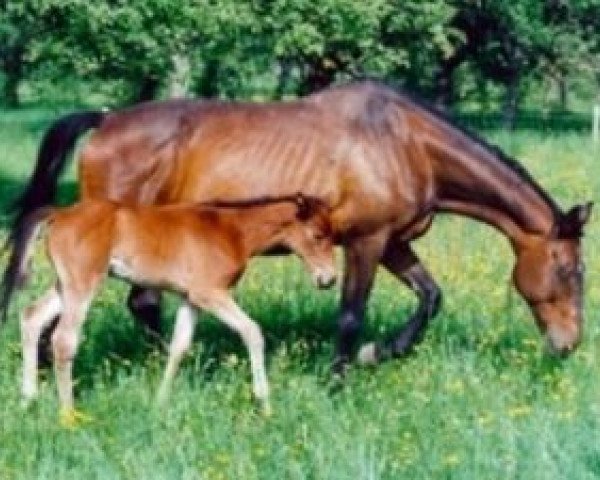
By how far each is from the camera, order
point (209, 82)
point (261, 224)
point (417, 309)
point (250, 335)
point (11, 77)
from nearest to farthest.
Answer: point (250, 335) < point (261, 224) < point (417, 309) < point (209, 82) < point (11, 77)

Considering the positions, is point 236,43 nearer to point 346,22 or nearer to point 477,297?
point 346,22

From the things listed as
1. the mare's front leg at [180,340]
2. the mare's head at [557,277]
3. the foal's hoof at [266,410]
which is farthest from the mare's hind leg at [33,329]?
the mare's head at [557,277]

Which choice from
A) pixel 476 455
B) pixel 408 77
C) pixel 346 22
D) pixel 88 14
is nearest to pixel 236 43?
pixel 346 22

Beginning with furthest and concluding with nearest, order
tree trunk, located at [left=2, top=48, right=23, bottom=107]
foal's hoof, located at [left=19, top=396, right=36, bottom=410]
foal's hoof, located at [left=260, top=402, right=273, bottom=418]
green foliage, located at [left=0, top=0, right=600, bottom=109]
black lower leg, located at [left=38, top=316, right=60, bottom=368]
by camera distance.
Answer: tree trunk, located at [left=2, top=48, right=23, bottom=107], green foliage, located at [left=0, top=0, right=600, bottom=109], black lower leg, located at [left=38, top=316, right=60, bottom=368], foal's hoof, located at [left=19, top=396, right=36, bottom=410], foal's hoof, located at [left=260, top=402, right=273, bottom=418]

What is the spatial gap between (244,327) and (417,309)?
210cm

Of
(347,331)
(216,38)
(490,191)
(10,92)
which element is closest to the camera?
(347,331)

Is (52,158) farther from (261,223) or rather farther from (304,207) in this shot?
(304,207)

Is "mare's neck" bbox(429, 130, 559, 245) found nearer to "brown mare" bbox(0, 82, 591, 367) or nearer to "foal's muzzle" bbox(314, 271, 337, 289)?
"brown mare" bbox(0, 82, 591, 367)

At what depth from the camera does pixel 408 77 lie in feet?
155

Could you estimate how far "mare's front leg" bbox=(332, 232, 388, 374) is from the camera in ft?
32.7

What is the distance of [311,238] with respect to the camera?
935 centimetres

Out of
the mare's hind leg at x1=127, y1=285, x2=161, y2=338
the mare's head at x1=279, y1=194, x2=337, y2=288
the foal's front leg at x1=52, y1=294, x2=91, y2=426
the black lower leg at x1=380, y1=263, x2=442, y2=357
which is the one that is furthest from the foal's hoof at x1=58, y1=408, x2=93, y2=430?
the black lower leg at x1=380, y1=263, x2=442, y2=357

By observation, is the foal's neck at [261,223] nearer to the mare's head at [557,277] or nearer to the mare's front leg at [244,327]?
the mare's front leg at [244,327]

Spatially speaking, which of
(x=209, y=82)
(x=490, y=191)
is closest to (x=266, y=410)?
(x=490, y=191)
